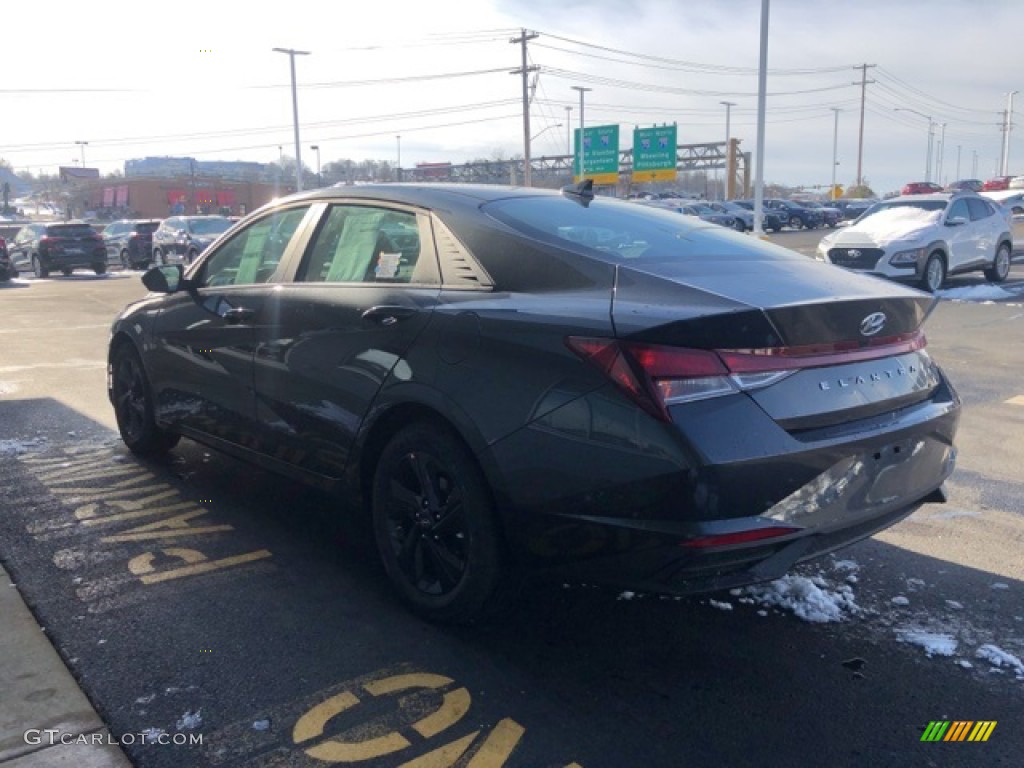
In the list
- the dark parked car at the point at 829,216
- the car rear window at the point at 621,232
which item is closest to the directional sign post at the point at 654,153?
the dark parked car at the point at 829,216

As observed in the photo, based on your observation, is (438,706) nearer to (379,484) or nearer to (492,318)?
(379,484)

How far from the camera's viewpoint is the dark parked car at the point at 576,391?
9.68 ft

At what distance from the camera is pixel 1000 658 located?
136 inches

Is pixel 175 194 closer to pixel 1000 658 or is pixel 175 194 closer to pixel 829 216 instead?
pixel 829 216

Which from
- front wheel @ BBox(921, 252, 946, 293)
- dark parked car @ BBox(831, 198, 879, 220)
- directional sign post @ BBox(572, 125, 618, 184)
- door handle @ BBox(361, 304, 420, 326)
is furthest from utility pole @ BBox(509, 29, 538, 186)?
door handle @ BBox(361, 304, 420, 326)

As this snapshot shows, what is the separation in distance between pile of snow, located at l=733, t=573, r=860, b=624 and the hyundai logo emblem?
1.16m

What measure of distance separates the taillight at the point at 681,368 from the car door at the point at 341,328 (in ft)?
3.11

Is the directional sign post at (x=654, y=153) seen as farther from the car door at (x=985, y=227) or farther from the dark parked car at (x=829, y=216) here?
the car door at (x=985, y=227)

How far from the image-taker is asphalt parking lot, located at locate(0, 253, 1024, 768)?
117 inches

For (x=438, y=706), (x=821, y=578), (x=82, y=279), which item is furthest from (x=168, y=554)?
(x=82, y=279)

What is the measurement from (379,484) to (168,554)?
1303 millimetres

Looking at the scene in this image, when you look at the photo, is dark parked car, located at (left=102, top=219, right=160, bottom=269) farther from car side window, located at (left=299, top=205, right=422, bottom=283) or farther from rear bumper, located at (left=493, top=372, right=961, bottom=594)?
rear bumper, located at (left=493, top=372, right=961, bottom=594)

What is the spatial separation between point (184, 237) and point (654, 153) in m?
36.6

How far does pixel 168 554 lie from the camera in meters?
4.52
